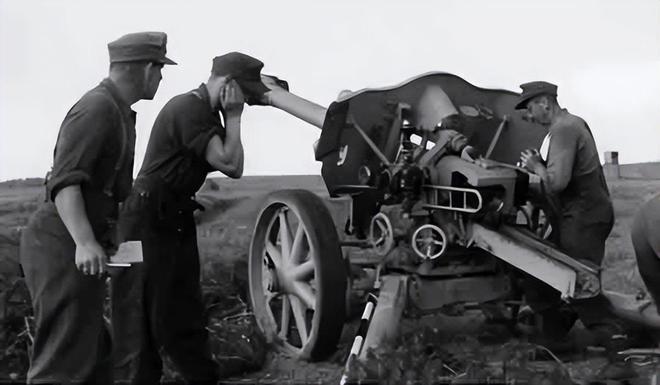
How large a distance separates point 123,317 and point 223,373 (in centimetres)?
93

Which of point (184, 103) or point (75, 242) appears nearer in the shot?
point (75, 242)

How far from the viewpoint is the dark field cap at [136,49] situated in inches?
184

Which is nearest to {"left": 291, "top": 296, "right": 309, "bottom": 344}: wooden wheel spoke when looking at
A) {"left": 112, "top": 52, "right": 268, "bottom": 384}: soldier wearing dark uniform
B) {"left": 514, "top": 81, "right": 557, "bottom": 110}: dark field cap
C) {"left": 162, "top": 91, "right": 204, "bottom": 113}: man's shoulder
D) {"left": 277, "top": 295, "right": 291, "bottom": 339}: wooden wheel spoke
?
{"left": 277, "top": 295, "right": 291, "bottom": 339}: wooden wheel spoke

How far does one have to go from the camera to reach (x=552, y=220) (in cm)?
682

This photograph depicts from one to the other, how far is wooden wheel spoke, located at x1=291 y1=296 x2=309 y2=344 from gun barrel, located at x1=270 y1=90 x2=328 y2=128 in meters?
1.14

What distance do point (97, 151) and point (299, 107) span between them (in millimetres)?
2494

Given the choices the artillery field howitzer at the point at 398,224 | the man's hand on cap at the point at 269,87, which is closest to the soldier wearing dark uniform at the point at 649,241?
the artillery field howitzer at the point at 398,224

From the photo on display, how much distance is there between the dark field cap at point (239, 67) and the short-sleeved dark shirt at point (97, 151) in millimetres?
1247

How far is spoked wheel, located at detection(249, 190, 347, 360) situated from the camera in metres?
→ 6.03

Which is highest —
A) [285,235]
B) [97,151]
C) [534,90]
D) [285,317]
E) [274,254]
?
[534,90]

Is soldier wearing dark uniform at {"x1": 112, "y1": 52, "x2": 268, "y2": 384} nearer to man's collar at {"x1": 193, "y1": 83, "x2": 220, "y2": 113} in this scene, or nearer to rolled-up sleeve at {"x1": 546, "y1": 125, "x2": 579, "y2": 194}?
man's collar at {"x1": 193, "y1": 83, "x2": 220, "y2": 113}

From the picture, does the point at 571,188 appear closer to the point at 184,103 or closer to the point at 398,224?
the point at 398,224

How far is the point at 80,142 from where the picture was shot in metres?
4.31

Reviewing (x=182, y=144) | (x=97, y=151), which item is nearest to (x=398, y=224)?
(x=182, y=144)
